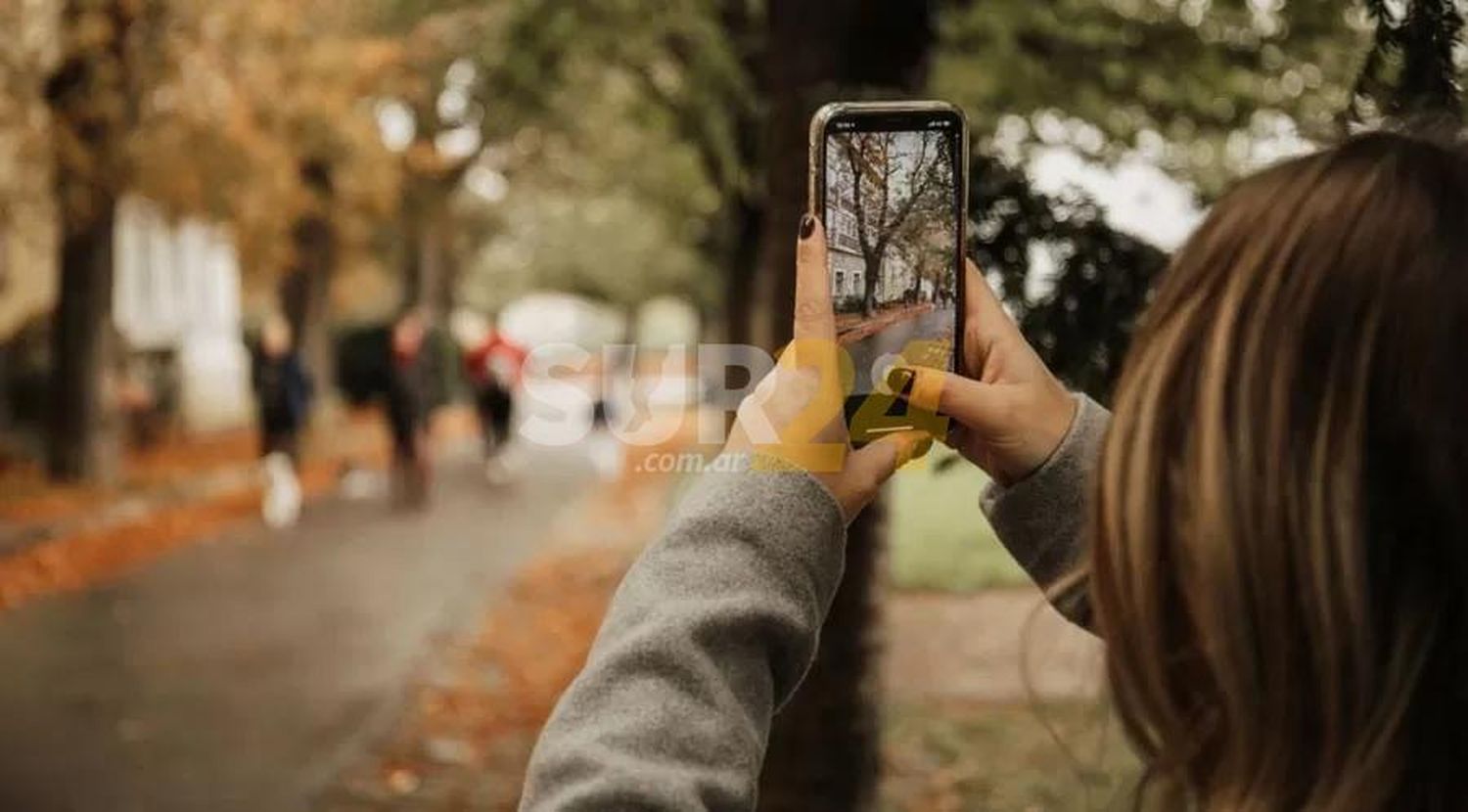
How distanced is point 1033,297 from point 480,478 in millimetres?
16173

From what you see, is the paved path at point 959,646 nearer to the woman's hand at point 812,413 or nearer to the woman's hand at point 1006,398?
the woman's hand at point 1006,398

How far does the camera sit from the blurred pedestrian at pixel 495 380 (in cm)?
1551

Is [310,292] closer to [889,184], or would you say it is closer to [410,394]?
[410,394]

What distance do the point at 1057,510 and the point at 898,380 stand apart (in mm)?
237

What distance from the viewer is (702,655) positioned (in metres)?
1.14

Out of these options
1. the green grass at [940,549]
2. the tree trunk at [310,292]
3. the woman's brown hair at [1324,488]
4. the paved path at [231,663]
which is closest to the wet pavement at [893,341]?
Result: the woman's brown hair at [1324,488]

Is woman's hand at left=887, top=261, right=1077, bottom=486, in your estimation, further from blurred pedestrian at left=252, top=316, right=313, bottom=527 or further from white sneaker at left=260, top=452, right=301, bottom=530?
white sneaker at left=260, top=452, right=301, bottom=530

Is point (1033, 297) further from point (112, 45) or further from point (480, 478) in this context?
point (480, 478)

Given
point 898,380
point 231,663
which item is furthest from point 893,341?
point 231,663

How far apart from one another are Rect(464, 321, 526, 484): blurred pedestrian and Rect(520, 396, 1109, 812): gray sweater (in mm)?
14417

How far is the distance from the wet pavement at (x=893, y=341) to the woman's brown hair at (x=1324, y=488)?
28 centimetres

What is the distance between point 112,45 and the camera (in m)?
14.2

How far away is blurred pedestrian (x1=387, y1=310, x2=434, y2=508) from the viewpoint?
562 inches

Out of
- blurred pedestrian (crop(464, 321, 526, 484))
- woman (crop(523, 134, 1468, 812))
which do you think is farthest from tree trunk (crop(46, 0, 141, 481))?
woman (crop(523, 134, 1468, 812))
